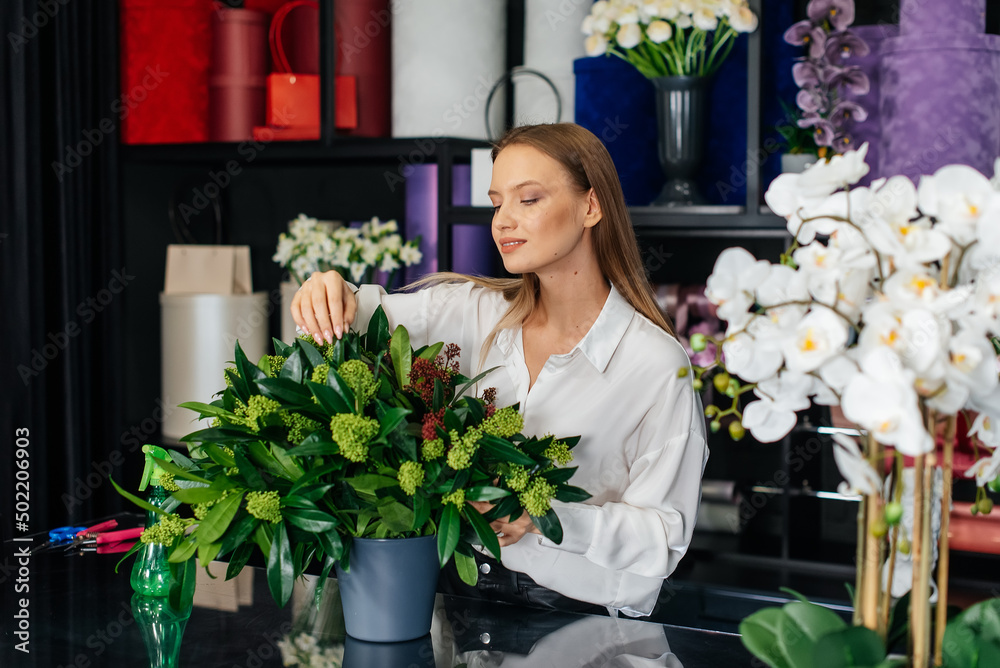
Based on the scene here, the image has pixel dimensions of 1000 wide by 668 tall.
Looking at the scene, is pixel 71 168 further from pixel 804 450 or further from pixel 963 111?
pixel 963 111

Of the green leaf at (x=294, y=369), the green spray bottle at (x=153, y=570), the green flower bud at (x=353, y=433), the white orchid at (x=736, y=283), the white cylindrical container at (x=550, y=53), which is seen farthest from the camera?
the white cylindrical container at (x=550, y=53)

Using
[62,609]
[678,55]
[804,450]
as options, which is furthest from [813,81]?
[62,609]

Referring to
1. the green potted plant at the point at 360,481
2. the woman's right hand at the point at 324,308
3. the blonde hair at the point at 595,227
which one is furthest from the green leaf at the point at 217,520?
the blonde hair at the point at 595,227

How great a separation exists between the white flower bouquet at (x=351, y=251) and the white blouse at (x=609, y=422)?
857 mm

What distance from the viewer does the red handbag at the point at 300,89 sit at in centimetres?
270

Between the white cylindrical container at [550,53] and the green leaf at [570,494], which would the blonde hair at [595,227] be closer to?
the green leaf at [570,494]

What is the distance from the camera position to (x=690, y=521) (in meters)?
1.43

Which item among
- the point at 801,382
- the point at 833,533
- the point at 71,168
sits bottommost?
the point at 833,533

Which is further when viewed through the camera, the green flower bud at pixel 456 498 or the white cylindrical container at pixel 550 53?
the white cylindrical container at pixel 550 53

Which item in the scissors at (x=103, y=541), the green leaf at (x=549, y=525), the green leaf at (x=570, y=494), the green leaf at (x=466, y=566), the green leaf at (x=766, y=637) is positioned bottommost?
the scissors at (x=103, y=541)

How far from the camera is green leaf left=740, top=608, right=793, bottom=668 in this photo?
0.78m

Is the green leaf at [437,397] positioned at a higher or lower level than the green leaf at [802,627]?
higher

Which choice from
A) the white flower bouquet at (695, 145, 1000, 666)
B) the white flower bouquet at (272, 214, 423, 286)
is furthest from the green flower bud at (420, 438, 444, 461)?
the white flower bouquet at (272, 214, 423, 286)

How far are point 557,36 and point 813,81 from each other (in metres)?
0.68
